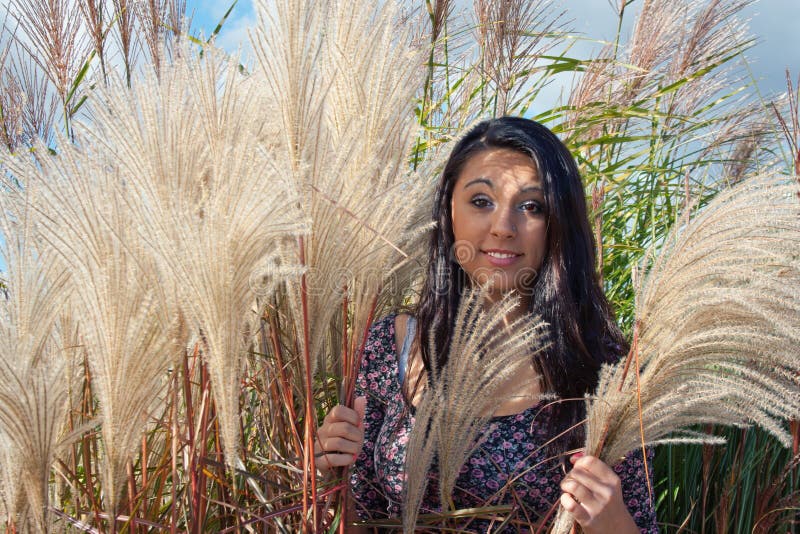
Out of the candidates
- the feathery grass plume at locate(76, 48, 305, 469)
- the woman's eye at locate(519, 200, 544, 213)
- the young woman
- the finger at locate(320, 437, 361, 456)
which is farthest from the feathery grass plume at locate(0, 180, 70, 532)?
the woman's eye at locate(519, 200, 544, 213)

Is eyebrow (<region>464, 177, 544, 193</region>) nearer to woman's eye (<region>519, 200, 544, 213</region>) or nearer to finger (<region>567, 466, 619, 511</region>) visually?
woman's eye (<region>519, 200, 544, 213</region>)

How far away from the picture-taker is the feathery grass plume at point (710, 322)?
1.28m

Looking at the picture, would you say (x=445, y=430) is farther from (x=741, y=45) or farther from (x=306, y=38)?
(x=741, y=45)

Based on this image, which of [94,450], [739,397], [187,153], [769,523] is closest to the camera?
[187,153]

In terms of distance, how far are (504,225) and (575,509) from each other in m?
0.81

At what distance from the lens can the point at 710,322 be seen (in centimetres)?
133

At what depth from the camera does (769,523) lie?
1.99 meters

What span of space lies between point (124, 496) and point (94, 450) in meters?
0.17

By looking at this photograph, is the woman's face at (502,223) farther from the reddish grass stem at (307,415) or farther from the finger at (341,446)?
the reddish grass stem at (307,415)

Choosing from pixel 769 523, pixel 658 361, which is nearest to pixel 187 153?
pixel 658 361

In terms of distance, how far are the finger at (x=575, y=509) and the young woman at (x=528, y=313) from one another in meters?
0.46

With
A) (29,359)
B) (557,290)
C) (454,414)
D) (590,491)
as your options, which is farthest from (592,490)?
(29,359)

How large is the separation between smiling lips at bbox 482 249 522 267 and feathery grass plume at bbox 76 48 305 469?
2.93 feet

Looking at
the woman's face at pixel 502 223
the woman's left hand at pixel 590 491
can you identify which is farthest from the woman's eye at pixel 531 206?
the woman's left hand at pixel 590 491
